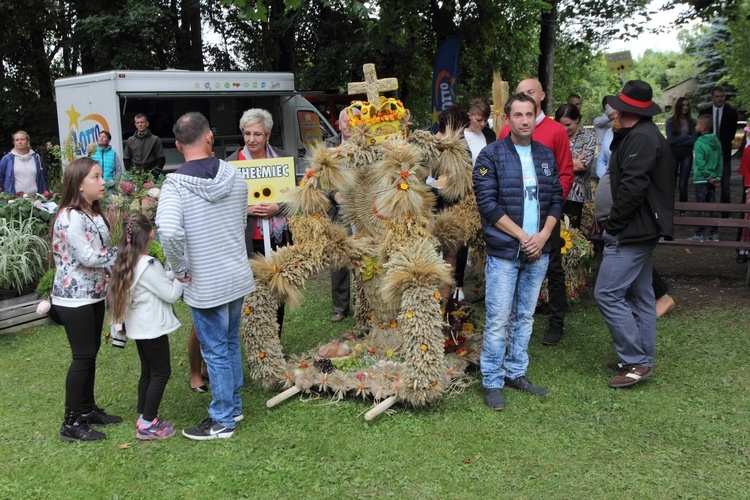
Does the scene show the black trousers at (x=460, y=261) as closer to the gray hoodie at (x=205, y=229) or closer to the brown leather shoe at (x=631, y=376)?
the brown leather shoe at (x=631, y=376)

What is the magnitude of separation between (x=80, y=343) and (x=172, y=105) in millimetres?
10587

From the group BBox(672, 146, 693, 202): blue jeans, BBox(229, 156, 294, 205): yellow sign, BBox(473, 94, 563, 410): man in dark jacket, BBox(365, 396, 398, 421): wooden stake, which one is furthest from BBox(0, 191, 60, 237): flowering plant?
BBox(672, 146, 693, 202): blue jeans

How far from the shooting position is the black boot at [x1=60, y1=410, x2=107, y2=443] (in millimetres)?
3971

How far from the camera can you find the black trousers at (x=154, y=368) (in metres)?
3.88

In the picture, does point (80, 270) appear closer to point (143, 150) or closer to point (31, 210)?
point (31, 210)

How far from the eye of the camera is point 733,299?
621 centimetres

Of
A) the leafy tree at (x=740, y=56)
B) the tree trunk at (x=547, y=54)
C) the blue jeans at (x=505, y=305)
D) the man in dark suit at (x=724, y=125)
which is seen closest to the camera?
the blue jeans at (x=505, y=305)

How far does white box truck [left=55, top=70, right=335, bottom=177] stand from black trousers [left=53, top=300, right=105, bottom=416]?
754cm

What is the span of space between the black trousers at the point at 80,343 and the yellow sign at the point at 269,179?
4.05 ft

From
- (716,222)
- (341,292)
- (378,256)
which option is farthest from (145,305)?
(716,222)

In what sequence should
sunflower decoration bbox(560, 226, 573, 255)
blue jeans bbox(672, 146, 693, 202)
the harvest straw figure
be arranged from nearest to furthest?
the harvest straw figure < sunflower decoration bbox(560, 226, 573, 255) < blue jeans bbox(672, 146, 693, 202)

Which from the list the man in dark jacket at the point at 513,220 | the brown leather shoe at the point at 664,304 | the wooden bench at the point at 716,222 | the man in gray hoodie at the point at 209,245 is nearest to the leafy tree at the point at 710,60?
the wooden bench at the point at 716,222

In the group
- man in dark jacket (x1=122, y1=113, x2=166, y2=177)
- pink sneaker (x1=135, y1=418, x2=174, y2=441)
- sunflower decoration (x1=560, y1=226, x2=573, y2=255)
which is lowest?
pink sneaker (x1=135, y1=418, x2=174, y2=441)

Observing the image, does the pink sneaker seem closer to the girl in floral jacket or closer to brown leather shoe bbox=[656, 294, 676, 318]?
the girl in floral jacket
